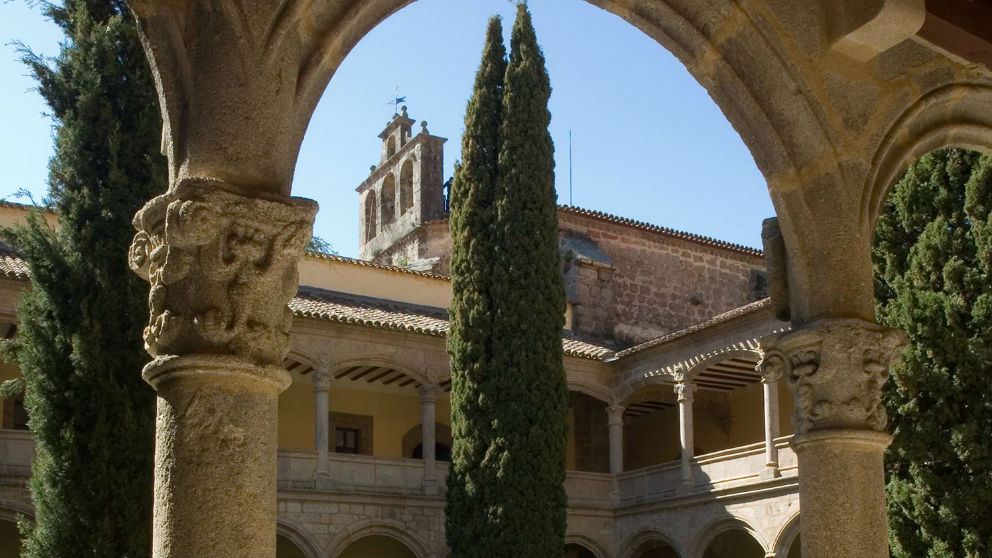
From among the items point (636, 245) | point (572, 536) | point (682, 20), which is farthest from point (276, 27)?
point (636, 245)

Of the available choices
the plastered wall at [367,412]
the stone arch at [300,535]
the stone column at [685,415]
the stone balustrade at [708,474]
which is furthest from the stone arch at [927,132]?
the plastered wall at [367,412]

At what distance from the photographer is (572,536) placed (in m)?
18.9

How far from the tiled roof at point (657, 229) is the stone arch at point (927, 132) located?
19.0 m

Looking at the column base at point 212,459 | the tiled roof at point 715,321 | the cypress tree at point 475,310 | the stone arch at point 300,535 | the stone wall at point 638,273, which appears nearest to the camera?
the column base at point 212,459

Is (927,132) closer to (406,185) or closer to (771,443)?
(771,443)

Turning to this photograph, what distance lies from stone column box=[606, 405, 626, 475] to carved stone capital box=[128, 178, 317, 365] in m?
17.1

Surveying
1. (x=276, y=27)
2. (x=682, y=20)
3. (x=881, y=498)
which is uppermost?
(x=682, y=20)

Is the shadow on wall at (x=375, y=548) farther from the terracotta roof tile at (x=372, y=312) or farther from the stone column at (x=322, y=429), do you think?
the terracotta roof tile at (x=372, y=312)

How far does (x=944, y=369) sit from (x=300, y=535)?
952 cm

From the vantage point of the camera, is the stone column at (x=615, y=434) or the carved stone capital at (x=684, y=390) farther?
the stone column at (x=615, y=434)

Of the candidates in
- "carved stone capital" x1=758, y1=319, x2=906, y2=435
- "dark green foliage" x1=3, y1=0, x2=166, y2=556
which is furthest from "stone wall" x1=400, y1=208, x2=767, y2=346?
"carved stone capital" x1=758, y1=319, x2=906, y2=435

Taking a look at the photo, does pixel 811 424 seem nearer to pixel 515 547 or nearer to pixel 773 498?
pixel 515 547

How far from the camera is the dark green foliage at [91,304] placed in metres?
10.1

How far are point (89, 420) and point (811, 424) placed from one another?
7545 mm
